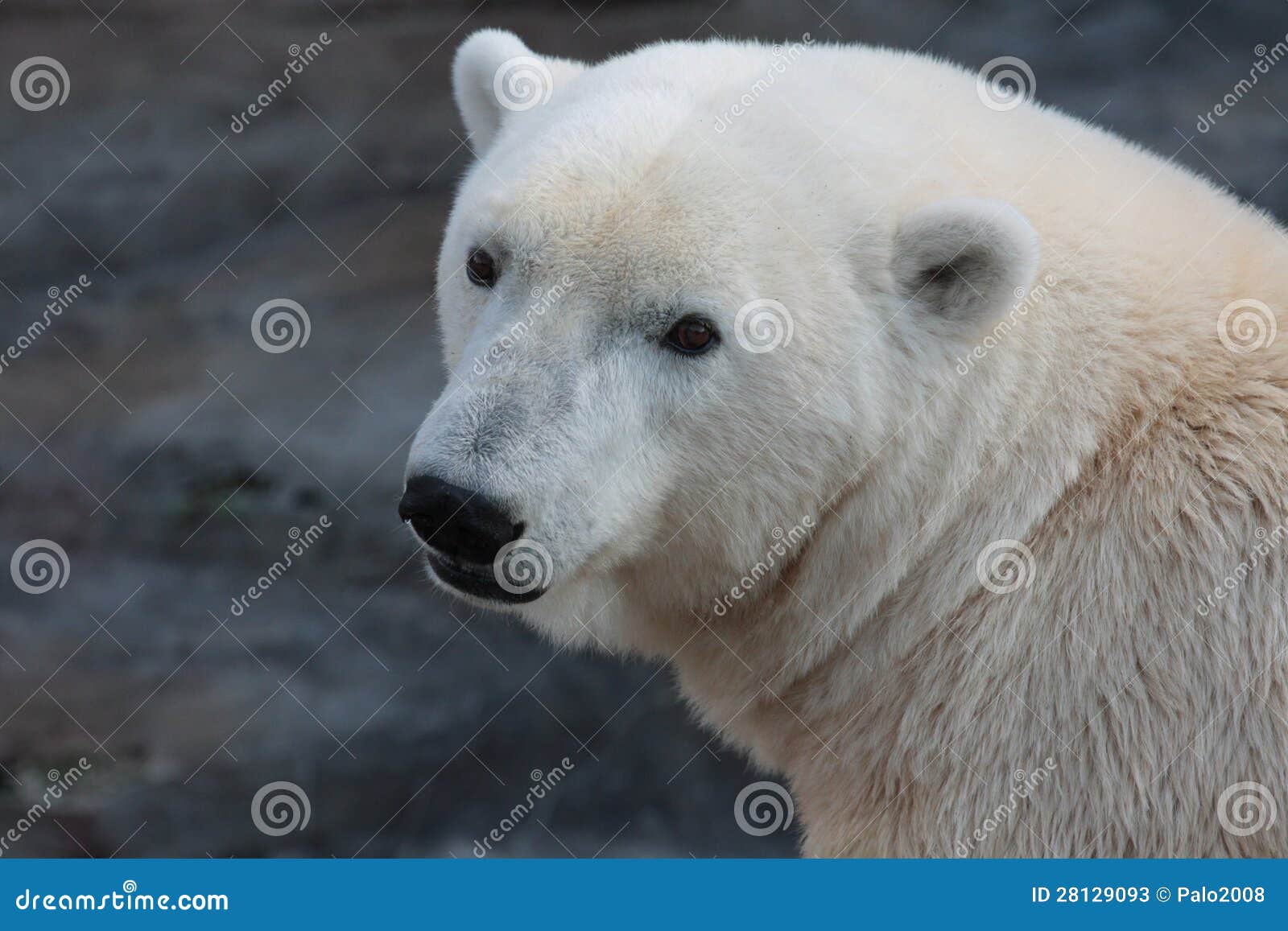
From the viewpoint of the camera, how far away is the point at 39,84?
684cm

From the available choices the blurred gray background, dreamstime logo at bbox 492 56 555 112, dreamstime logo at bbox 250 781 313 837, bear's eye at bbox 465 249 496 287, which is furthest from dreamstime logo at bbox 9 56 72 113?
bear's eye at bbox 465 249 496 287

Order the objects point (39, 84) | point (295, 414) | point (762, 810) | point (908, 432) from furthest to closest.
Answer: point (39, 84) → point (295, 414) → point (762, 810) → point (908, 432)

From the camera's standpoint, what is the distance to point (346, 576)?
614cm
